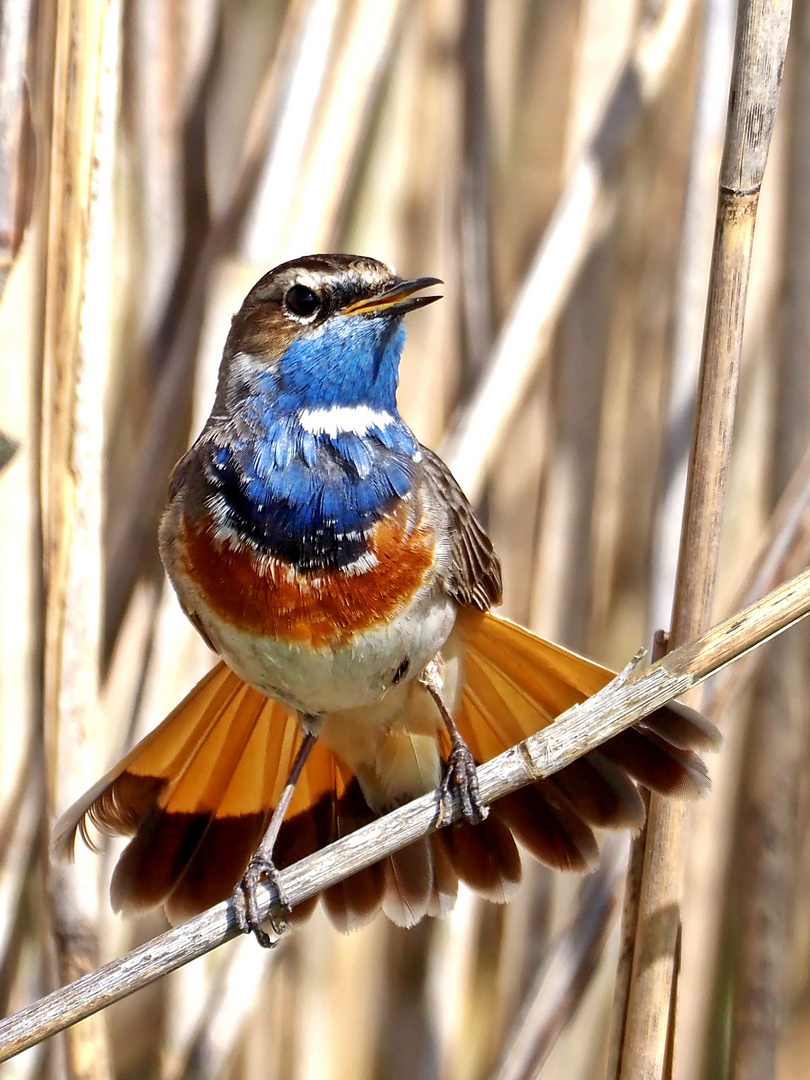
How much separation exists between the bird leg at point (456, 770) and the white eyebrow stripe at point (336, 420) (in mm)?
463

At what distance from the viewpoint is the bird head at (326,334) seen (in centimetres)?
214

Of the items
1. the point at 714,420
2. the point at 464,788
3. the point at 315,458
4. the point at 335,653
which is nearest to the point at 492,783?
the point at 464,788

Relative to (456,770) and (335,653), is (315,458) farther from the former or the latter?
(456,770)

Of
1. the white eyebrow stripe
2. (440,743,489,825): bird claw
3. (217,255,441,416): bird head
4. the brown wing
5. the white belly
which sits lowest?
(440,743,489,825): bird claw

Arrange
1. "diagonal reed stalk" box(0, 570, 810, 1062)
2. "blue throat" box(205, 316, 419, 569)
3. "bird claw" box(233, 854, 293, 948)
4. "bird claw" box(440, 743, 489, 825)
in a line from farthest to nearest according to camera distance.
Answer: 1. "blue throat" box(205, 316, 419, 569)
2. "bird claw" box(440, 743, 489, 825)
3. "bird claw" box(233, 854, 293, 948)
4. "diagonal reed stalk" box(0, 570, 810, 1062)

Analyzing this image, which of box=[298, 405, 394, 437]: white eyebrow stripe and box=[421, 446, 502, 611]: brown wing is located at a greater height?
box=[298, 405, 394, 437]: white eyebrow stripe

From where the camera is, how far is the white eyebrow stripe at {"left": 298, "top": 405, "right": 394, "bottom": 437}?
220 centimetres

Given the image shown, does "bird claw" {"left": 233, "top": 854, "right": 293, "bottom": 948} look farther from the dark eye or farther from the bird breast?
the dark eye

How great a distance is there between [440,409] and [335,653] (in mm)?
855

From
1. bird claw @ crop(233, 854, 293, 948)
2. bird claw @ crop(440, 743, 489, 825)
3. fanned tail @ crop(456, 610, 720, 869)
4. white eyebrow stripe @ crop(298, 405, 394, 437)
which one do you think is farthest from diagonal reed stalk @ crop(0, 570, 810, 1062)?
white eyebrow stripe @ crop(298, 405, 394, 437)

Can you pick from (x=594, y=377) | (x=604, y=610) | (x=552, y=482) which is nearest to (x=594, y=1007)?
(x=604, y=610)

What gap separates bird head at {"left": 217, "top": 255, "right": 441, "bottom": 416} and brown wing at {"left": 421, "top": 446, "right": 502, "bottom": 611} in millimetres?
158

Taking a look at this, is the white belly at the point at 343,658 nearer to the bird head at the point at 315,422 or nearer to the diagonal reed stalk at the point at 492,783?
the bird head at the point at 315,422

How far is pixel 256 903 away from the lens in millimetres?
2049
